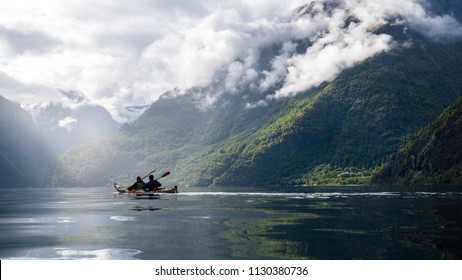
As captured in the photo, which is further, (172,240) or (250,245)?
(172,240)

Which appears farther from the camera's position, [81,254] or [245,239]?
[245,239]

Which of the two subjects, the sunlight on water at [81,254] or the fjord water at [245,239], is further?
the sunlight on water at [81,254]

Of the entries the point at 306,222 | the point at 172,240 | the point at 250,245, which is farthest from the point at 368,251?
the point at 306,222

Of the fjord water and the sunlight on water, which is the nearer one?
the fjord water

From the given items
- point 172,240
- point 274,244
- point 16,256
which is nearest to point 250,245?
point 274,244

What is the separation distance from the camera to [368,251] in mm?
36656

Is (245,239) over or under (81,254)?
over

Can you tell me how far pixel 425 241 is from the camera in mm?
40188
